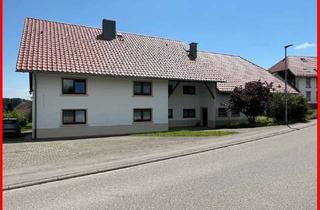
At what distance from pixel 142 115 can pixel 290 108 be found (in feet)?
51.2

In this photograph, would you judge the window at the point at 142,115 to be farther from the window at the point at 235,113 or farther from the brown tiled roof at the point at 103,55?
the window at the point at 235,113

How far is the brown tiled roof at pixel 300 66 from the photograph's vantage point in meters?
57.5

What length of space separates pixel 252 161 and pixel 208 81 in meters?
17.7

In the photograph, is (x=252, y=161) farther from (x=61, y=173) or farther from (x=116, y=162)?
(x=61, y=173)

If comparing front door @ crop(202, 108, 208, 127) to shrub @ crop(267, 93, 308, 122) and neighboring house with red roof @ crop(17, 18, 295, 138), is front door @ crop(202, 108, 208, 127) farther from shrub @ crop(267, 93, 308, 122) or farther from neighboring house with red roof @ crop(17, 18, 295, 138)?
shrub @ crop(267, 93, 308, 122)

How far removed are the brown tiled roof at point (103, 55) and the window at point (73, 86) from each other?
967 mm

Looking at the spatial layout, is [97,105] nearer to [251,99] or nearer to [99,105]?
[99,105]

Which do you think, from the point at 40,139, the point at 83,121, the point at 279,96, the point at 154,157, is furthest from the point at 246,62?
the point at 154,157

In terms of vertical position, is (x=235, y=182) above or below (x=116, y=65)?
below

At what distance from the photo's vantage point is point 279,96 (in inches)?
1309

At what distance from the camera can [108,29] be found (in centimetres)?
2780

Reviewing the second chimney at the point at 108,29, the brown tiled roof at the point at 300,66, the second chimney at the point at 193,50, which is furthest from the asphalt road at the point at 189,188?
the brown tiled roof at the point at 300,66

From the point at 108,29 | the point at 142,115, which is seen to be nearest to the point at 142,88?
the point at 142,115

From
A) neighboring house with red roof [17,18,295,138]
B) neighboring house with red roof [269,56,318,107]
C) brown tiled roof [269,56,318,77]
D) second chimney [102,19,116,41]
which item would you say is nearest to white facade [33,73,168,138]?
neighboring house with red roof [17,18,295,138]
